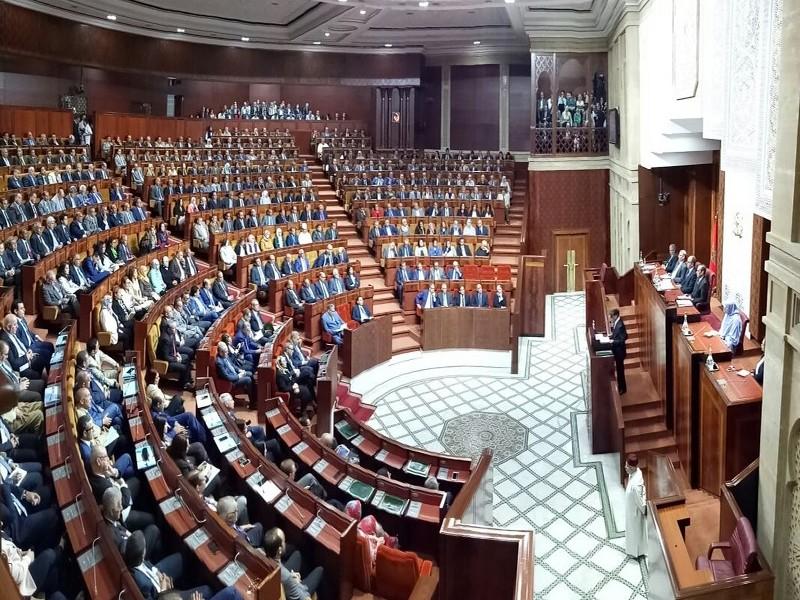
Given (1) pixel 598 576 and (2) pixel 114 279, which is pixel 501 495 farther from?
(2) pixel 114 279

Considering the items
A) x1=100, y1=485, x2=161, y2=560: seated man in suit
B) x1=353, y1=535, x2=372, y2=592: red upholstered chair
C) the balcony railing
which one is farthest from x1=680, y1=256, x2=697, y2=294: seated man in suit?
the balcony railing

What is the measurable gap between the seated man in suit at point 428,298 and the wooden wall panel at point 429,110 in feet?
21.1

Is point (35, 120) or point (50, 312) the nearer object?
point (50, 312)

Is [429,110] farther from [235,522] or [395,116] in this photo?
[235,522]

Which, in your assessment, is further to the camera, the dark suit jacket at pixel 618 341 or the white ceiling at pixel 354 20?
the white ceiling at pixel 354 20

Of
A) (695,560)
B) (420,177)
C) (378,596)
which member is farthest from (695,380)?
(420,177)

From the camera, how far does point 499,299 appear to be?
325 inches

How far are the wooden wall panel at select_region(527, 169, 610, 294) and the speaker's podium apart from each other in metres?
4.37

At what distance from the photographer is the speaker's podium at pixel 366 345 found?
6918 mm

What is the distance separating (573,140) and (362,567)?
915cm

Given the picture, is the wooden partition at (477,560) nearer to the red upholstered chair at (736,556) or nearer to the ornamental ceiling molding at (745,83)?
the red upholstered chair at (736,556)

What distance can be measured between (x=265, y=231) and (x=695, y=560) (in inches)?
231

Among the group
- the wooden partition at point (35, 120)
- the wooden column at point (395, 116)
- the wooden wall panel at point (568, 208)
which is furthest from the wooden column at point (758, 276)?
the wooden column at point (395, 116)

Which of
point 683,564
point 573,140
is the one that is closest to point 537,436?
point 683,564
